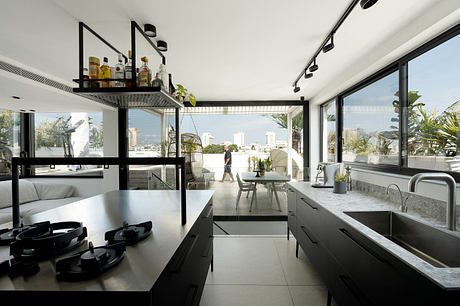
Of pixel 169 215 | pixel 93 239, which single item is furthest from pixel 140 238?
pixel 169 215

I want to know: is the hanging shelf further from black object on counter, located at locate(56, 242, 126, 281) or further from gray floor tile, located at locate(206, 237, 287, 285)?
gray floor tile, located at locate(206, 237, 287, 285)

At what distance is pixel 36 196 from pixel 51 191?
247 millimetres

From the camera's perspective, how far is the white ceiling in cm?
168

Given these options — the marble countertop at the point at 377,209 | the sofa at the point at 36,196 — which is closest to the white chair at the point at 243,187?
the marble countertop at the point at 377,209

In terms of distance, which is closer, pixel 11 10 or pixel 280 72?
pixel 11 10

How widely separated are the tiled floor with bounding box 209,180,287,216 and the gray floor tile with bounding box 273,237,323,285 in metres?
0.97

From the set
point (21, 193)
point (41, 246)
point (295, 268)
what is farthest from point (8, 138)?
point (295, 268)

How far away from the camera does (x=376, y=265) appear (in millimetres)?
1253

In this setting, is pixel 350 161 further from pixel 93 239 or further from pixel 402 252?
pixel 93 239

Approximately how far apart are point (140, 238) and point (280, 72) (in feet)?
8.93

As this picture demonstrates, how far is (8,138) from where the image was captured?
4.80 meters

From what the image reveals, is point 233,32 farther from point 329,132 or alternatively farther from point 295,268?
point 329,132

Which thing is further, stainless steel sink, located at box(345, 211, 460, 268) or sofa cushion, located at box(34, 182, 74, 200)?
sofa cushion, located at box(34, 182, 74, 200)

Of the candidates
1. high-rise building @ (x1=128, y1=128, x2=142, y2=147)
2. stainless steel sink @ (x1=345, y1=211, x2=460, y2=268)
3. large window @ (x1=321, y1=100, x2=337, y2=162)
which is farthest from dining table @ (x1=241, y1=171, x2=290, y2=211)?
stainless steel sink @ (x1=345, y1=211, x2=460, y2=268)
